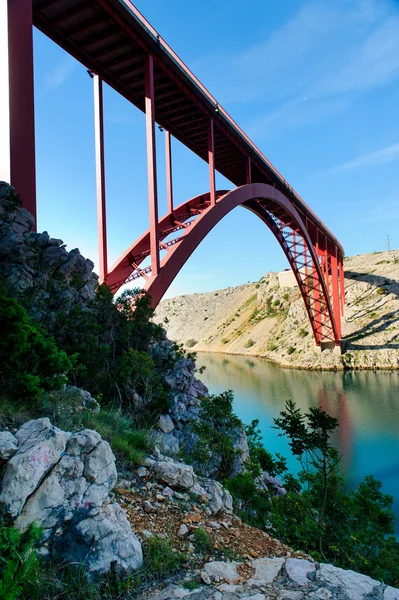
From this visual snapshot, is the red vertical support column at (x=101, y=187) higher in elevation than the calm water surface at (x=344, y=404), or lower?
higher

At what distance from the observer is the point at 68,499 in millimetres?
2438

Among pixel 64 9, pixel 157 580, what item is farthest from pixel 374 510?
pixel 64 9

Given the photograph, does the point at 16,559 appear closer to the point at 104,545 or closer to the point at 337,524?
the point at 104,545

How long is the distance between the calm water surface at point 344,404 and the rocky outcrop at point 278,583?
7.26 metres

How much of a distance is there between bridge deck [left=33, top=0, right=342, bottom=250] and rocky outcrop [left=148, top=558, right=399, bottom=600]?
10.3 m

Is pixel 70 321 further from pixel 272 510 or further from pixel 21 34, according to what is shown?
pixel 21 34

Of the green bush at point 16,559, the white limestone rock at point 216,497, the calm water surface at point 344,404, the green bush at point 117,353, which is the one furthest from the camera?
the calm water surface at point 344,404

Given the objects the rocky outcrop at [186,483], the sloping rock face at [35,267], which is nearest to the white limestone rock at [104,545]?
the rocky outcrop at [186,483]

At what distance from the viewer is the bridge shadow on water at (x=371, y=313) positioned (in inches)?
1090

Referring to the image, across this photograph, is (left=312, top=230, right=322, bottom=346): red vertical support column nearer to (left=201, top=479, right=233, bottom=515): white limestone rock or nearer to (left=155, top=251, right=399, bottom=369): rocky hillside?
(left=155, top=251, right=399, bottom=369): rocky hillside

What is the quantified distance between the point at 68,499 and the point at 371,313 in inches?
1311

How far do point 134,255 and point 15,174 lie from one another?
491cm

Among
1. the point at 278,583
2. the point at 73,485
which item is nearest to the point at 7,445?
the point at 73,485

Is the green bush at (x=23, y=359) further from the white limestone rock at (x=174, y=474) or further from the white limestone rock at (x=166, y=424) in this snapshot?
the white limestone rock at (x=166, y=424)
